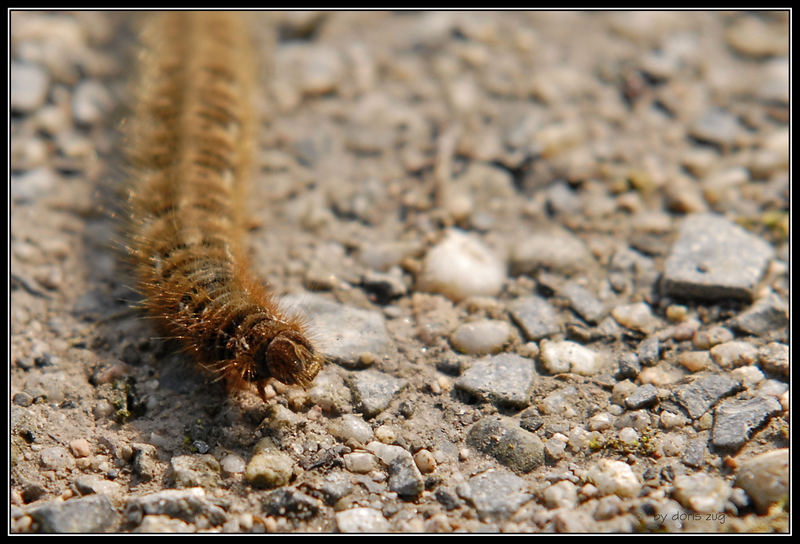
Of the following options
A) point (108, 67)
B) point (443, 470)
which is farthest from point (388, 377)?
point (108, 67)

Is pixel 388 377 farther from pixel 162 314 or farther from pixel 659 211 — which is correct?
pixel 659 211

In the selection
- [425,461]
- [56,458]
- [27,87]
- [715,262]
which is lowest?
[56,458]

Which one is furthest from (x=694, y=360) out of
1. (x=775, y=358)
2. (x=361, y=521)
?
(x=361, y=521)

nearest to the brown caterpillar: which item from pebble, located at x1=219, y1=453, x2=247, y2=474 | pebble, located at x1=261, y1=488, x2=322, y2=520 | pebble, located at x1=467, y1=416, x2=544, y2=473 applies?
pebble, located at x1=219, y1=453, x2=247, y2=474

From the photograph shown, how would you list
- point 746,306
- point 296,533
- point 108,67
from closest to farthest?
point 296,533 < point 746,306 < point 108,67

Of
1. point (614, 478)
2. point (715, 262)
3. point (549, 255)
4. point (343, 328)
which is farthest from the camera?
point (549, 255)

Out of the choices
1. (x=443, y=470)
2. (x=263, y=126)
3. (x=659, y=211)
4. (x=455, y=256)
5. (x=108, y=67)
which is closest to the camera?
(x=443, y=470)

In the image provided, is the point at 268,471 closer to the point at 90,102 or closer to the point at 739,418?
the point at 739,418
